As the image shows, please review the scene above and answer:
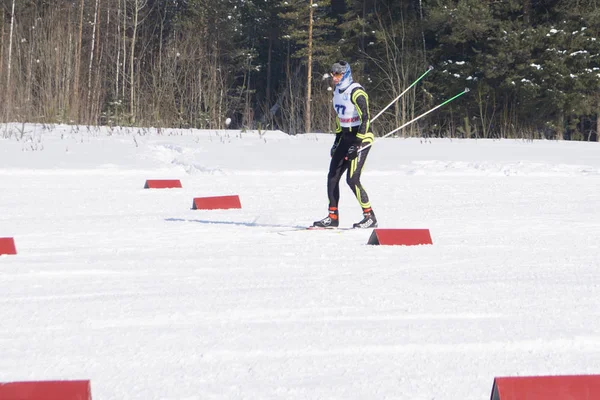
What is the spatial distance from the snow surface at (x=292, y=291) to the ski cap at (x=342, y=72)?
1.32 m

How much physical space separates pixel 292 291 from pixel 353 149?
3.42 metres

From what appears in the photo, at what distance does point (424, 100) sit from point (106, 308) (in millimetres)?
29938

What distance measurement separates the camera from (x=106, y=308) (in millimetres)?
4957

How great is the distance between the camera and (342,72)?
8.46 m

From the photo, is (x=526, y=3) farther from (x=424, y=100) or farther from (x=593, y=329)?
(x=593, y=329)

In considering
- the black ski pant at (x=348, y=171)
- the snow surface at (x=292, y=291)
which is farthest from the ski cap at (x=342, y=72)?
the snow surface at (x=292, y=291)

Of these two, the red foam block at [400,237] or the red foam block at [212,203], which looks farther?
the red foam block at [212,203]

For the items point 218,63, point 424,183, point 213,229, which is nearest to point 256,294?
point 213,229

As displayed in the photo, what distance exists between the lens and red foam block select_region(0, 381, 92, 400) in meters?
2.91

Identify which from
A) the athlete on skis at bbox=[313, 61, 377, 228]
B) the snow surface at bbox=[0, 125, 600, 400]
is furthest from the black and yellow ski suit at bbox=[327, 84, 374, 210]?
the snow surface at bbox=[0, 125, 600, 400]

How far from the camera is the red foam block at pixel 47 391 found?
2914 millimetres

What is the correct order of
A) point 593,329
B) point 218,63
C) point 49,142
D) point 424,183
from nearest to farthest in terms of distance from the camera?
point 593,329, point 424,183, point 49,142, point 218,63

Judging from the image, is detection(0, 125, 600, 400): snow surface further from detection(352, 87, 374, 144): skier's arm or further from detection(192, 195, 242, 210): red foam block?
detection(352, 87, 374, 144): skier's arm

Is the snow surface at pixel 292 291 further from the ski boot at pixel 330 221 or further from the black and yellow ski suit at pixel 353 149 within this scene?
the black and yellow ski suit at pixel 353 149
